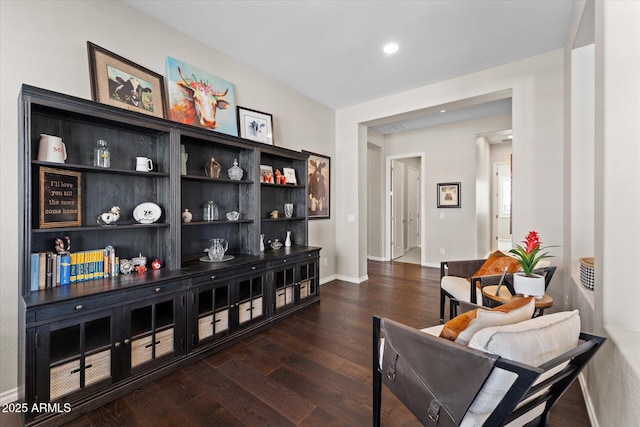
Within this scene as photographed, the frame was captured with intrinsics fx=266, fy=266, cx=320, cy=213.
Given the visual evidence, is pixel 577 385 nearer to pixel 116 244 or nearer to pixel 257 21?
pixel 116 244

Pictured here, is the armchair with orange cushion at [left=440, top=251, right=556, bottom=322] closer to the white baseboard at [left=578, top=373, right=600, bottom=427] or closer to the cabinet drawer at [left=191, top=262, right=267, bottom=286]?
the white baseboard at [left=578, top=373, right=600, bottom=427]

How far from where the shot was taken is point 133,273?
2064 millimetres

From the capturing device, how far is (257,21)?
239cm

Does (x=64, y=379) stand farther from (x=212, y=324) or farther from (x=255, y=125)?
(x=255, y=125)

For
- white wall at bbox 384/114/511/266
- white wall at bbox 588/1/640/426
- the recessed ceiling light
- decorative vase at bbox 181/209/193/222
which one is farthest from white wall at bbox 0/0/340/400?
white wall at bbox 384/114/511/266

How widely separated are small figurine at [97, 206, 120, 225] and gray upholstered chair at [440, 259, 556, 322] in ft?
9.11

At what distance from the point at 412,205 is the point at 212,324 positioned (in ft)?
21.0

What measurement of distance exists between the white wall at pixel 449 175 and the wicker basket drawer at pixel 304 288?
3.35m

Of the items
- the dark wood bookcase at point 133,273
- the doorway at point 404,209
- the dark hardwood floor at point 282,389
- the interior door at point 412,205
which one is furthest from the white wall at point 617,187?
the interior door at point 412,205

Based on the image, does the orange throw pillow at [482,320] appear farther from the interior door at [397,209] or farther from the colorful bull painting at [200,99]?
the interior door at [397,209]

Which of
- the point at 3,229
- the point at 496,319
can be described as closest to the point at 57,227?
the point at 3,229

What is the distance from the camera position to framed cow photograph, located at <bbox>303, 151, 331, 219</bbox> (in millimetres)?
4082

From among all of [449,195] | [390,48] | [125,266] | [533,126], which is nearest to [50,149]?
[125,266]

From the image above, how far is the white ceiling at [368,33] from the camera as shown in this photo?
2.22 m
